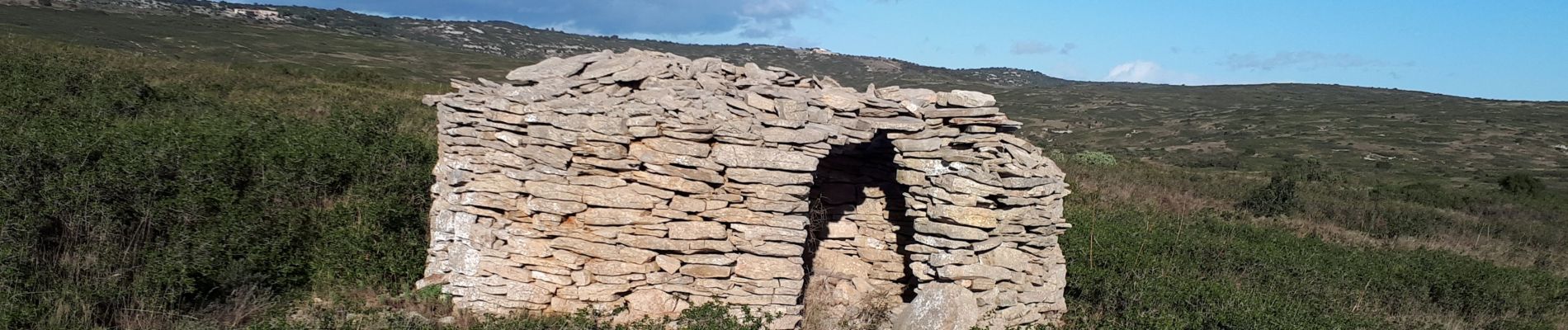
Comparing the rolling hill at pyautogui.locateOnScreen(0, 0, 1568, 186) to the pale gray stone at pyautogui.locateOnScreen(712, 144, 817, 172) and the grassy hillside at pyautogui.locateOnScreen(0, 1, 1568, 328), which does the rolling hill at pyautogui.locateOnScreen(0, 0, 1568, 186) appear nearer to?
the grassy hillside at pyautogui.locateOnScreen(0, 1, 1568, 328)

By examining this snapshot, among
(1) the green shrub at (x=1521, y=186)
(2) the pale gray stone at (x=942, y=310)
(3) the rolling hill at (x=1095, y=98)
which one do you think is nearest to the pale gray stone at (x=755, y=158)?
(2) the pale gray stone at (x=942, y=310)

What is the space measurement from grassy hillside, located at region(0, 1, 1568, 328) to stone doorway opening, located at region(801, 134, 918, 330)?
200 centimetres

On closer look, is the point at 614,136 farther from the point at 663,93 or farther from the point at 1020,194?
the point at 1020,194

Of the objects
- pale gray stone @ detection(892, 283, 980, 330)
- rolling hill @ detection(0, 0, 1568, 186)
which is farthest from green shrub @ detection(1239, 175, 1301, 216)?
rolling hill @ detection(0, 0, 1568, 186)

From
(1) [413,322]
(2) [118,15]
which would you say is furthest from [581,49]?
(1) [413,322]

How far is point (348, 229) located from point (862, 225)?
5.29 meters

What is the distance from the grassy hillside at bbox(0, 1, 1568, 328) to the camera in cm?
663

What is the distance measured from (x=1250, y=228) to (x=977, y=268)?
1016 cm

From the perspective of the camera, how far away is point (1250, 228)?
49.5 ft

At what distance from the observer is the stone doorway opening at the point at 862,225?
874 centimetres

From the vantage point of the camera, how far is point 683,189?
21.6 feet

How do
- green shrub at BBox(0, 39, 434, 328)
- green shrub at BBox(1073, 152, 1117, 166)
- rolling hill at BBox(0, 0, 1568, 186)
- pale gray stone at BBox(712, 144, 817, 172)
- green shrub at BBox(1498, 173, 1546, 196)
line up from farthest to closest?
rolling hill at BBox(0, 0, 1568, 186) → green shrub at BBox(1498, 173, 1546, 196) → green shrub at BBox(1073, 152, 1117, 166) → pale gray stone at BBox(712, 144, 817, 172) → green shrub at BBox(0, 39, 434, 328)

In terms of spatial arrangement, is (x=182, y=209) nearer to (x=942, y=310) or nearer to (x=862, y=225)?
(x=862, y=225)

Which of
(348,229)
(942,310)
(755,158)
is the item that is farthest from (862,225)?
(348,229)
